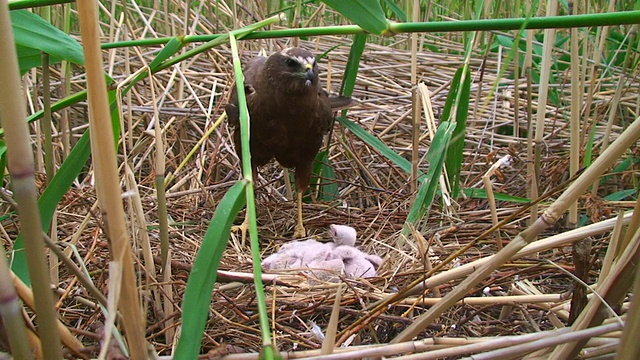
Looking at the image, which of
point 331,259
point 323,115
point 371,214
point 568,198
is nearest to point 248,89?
point 323,115

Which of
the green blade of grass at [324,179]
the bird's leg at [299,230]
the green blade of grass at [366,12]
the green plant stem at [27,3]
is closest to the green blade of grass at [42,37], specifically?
the green plant stem at [27,3]

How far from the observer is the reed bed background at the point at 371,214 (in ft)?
4.40

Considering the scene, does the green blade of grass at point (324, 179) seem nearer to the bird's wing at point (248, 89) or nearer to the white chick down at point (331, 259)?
the bird's wing at point (248, 89)

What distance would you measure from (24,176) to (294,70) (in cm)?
245

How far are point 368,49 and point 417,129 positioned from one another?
2.63 meters

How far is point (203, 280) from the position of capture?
1.08 meters

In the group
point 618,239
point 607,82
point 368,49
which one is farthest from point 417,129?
point 368,49

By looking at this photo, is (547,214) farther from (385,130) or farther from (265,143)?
(385,130)

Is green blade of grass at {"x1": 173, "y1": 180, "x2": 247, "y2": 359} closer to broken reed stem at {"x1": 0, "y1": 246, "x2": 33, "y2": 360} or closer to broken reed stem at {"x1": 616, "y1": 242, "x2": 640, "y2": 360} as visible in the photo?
broken reed stem at {"x1": 0, "y1": 246, "x2": 33, "y2": 360}

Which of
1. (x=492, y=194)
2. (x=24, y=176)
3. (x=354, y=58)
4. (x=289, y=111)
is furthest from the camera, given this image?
(x=289, y=111)

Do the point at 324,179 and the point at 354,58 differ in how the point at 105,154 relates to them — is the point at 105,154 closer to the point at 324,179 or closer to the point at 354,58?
the point at 354,58

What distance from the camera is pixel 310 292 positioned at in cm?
222

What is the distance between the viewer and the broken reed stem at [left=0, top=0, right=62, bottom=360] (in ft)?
2.76

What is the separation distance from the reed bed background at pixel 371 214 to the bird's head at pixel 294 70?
27 centimetres
